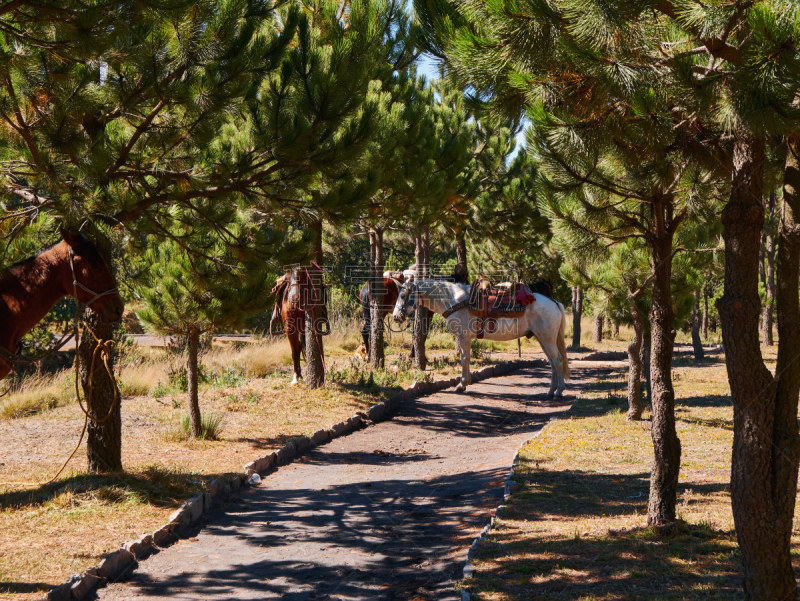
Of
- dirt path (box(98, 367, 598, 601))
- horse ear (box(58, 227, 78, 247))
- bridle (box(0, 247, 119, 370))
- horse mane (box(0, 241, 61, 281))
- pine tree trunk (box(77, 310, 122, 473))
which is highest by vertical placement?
horse ear (box(58, 227, 78, 247))

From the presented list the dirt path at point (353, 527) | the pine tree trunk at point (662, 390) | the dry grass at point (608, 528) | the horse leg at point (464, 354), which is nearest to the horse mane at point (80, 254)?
the dirt path at point (353, 527)

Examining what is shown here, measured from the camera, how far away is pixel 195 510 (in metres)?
6.42

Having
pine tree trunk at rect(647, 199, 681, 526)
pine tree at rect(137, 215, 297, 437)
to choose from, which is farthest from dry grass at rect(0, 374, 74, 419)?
pine tree trunk at rect(647, 199, 681, 526)

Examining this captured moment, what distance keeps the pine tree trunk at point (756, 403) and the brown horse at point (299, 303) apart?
917cm

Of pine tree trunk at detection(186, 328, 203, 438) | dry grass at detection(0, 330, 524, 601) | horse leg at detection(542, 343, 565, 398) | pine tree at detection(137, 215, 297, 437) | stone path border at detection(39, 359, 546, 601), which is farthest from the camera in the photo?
horse leg at detection(542, 343, 565, 398)

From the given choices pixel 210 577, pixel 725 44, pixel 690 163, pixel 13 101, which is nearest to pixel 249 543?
pixel 210 577

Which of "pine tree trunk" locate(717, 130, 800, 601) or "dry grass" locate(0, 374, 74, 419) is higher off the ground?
"pine tree trunk" locate(717, 130, 800, 601)

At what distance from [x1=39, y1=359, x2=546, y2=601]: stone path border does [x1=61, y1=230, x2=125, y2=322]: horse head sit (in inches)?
72.2

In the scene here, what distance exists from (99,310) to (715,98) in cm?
502

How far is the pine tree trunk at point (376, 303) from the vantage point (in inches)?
611

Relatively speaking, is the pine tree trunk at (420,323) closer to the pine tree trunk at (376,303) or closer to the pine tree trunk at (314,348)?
the pine tree trunk at (376,303)

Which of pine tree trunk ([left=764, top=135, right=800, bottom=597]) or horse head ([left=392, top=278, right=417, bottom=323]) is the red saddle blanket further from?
pine tree trunk ([left=764, top=135, right=800, bottom=597])

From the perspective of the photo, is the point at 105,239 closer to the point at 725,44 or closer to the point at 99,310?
the point at 99,310

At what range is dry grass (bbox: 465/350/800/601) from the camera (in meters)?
4.48
